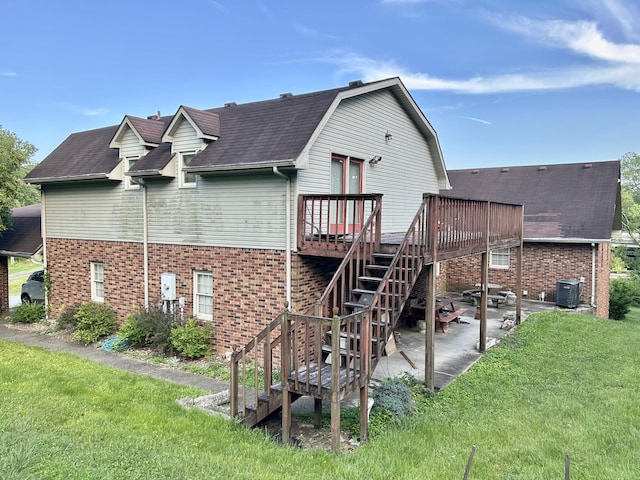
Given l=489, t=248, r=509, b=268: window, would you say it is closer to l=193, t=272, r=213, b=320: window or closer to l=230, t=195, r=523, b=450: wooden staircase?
l=230, t=195, r=523, b=450: wooden staircase

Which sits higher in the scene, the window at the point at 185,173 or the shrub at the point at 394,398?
the window at the point at 185,173

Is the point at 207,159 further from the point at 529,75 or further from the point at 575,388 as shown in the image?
the point at 529,75

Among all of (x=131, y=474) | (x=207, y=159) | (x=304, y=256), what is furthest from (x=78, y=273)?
(x=131, y=474)

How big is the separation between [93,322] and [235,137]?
255 inches

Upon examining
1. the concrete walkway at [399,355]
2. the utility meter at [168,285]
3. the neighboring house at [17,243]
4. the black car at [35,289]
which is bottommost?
the concrete walkway at [399,355]

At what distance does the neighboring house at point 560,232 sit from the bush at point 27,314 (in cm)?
Result: 1471

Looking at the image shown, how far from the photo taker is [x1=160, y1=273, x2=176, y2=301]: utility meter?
35.8ft

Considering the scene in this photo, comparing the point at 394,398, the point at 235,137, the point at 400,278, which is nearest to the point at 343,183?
the point at 235,137

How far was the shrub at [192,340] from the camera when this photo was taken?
995cm

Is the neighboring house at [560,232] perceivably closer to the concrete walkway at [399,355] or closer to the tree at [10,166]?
the concrete walkway at [399,355]

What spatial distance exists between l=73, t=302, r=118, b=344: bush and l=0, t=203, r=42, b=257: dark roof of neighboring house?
11.2ft

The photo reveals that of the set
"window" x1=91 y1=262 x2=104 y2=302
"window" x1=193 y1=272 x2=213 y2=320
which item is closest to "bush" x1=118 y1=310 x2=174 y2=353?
"window" x1=193 y1=272 x2=213 y2=320

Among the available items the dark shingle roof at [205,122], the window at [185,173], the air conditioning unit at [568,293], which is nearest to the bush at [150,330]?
the window at [185,173]

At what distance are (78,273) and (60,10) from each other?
482 inches
